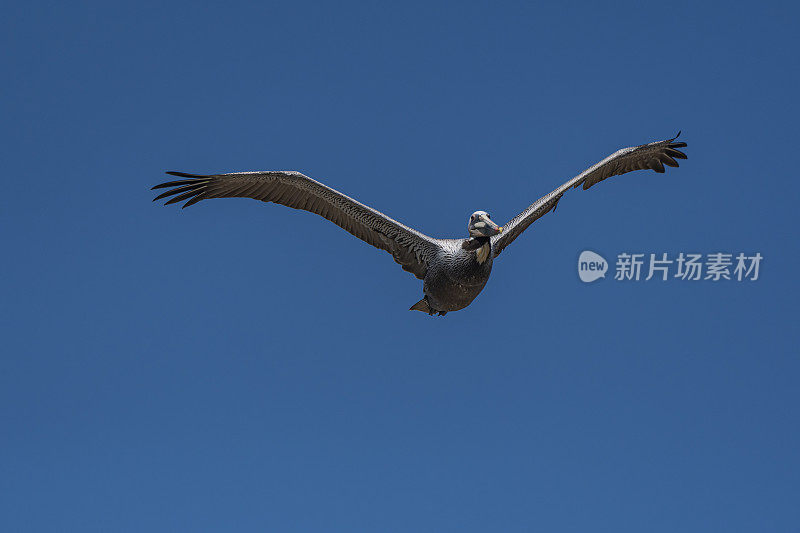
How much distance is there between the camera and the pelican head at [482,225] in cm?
762

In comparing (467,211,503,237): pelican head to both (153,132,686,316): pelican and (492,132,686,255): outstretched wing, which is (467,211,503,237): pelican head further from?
(492,132,686,255): outstretched wing

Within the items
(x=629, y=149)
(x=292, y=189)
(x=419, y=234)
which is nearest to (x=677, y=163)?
(x=629, y=149)

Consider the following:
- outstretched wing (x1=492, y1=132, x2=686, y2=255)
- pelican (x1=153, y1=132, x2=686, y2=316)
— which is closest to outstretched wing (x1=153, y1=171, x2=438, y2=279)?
pelican (x1=153, y1=132, x2=686, y2=316)

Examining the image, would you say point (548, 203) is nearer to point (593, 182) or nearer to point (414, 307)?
point (593, 182)

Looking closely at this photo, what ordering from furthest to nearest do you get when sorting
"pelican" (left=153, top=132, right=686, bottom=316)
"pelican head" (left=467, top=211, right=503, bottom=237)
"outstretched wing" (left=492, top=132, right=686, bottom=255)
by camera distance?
"outstretched wing" (left=492, top=132, right=686, bottom=255) < "pelican" (left=153, top=132, right=686, bottom=316) < "pelican head" (left=467, top=211, right=503, bottom=237)

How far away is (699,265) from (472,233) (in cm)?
353

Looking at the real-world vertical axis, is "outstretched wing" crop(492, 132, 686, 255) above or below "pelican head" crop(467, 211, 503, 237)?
above

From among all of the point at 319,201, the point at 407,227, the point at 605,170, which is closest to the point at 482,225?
the point at 407,227

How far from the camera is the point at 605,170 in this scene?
32.1 ft

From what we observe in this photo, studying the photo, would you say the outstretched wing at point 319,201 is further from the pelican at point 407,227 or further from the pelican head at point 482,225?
the pelican head at point 482,225

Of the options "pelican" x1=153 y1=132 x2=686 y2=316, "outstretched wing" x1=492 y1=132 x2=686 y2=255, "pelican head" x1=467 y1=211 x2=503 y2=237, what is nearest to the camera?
"pelican head" x1=467 y1=211 x2=503 y2=237

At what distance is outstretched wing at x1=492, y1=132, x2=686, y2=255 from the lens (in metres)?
8.75

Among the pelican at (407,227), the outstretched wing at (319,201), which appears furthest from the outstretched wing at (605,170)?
the outstretched wing at (319,201)

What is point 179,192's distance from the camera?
851cm
